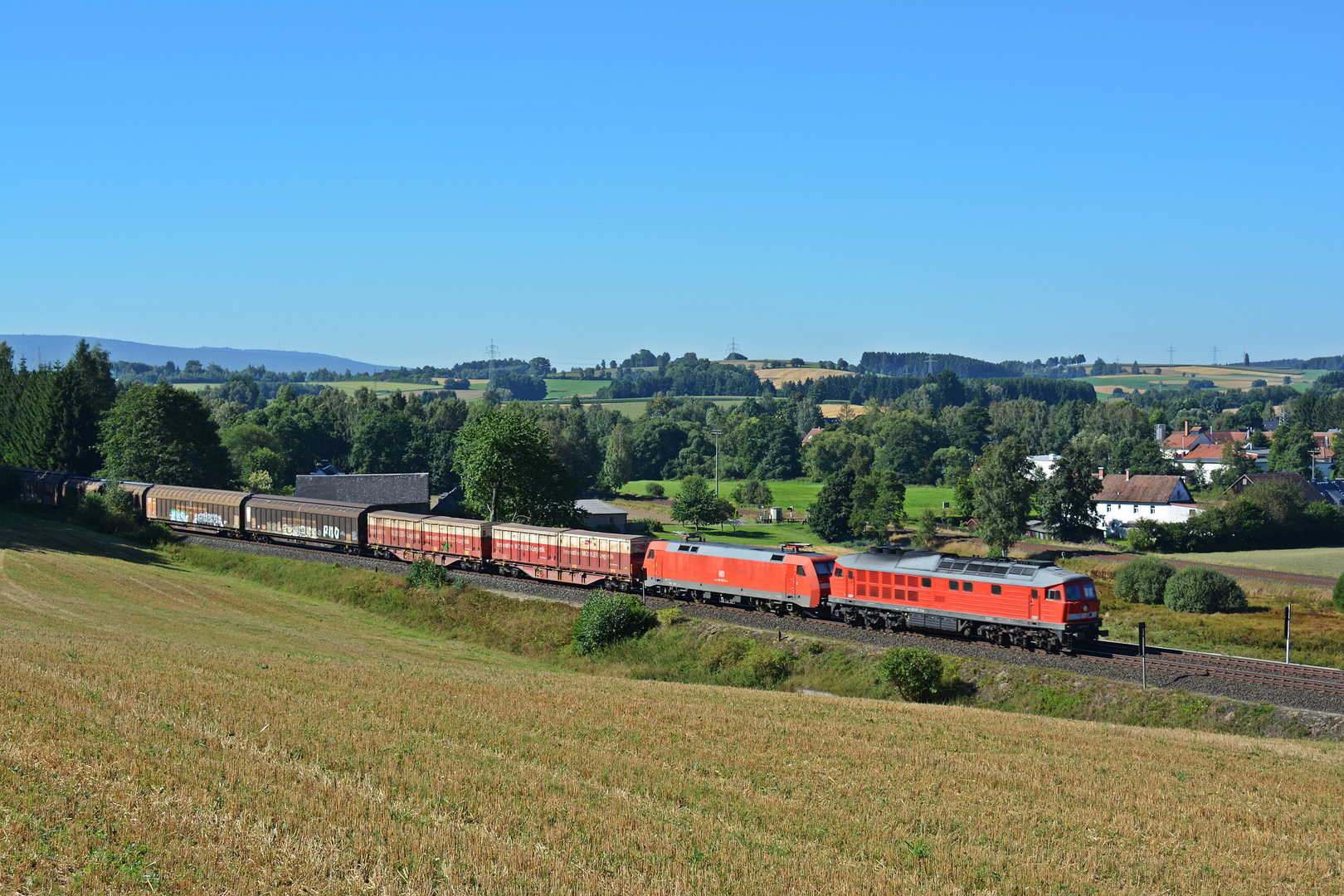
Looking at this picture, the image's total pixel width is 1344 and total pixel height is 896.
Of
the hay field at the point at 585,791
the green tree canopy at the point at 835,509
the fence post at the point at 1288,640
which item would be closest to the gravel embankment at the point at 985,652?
the hay field at the point at 585,791

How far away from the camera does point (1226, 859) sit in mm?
16484

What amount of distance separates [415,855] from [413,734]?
7.97 m

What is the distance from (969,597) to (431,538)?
34.5 m

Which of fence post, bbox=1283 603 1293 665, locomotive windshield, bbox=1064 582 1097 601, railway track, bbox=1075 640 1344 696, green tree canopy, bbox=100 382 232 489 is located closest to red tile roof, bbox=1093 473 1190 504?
fence post, bbox=1283 603 1293 665

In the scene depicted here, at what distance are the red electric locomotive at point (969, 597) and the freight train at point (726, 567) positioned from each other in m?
0.05

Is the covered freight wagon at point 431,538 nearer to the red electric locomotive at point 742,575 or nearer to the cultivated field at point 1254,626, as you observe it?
the red electric locomotive at point 742,575

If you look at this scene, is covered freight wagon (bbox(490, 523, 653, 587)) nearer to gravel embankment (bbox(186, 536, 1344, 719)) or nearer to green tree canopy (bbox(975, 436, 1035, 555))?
gravel embankment (bbox(186, 536, 1344, 719))

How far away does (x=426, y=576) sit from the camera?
56500mm

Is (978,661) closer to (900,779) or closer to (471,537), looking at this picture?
(900,779)

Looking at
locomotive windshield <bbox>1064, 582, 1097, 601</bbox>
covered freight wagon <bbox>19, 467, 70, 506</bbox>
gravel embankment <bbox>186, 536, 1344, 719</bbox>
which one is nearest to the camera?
gravel embankment <bbox>186, 536, 1344, 719</bbox>

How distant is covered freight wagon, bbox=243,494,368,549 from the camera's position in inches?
2677

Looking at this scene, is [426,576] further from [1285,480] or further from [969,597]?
[1285,480]

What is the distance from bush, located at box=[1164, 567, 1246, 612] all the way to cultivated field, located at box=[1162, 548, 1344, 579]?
24.3m

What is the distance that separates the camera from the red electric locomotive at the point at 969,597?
39656 millimetres
